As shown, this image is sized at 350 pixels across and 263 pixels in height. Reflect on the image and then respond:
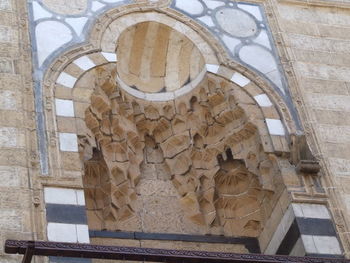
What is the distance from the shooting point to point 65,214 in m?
7.38

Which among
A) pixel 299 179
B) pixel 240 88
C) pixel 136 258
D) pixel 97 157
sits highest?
pixel 240 88

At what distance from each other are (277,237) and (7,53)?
295cm

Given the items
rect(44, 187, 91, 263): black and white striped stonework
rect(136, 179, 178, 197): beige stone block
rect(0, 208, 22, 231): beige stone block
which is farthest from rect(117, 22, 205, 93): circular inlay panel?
rect(0, 208, 22, 231): beige stone block

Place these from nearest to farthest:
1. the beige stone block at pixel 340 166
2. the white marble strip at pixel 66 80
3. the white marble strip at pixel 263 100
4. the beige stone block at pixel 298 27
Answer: the white marble strip at pixel 66 80
the beige stone block at pixel 340 166
the white marble strip at pixel 263 100
the beige stone block at pixel 298 27

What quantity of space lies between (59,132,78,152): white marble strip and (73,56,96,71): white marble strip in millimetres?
902

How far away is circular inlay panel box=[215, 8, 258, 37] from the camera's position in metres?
9.67

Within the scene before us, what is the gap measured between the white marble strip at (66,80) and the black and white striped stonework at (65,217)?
1260mm

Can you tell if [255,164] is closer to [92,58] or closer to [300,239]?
[300,239]

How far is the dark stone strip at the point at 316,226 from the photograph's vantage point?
26.2 feet

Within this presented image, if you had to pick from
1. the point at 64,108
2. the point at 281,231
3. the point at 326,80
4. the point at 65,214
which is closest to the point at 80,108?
the point at 64,108

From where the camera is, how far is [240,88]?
29.6ft

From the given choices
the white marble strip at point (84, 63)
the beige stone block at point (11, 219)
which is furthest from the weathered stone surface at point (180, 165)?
the beige stone block at point (11, 219)

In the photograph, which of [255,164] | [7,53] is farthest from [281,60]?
[7,53]

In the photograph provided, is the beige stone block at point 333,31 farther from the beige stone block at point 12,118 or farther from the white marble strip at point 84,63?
the beige stone block at point 12,118
